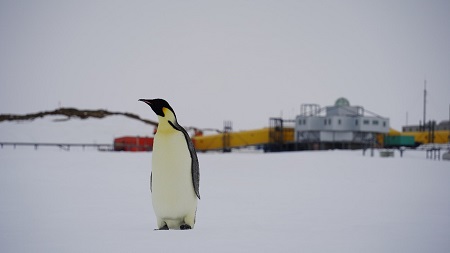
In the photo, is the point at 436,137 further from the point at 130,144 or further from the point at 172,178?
the point at 172,178

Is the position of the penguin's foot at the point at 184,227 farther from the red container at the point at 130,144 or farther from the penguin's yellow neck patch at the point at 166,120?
the red container at the point at 130,144

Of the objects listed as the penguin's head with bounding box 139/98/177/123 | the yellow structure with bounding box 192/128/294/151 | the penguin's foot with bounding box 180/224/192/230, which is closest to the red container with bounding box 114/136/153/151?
the yellow structure with bounding box 192/128/294/151

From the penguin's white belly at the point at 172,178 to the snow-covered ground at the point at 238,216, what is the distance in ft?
1.09

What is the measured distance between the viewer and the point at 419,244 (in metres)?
5.07

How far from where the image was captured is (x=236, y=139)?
4434cm

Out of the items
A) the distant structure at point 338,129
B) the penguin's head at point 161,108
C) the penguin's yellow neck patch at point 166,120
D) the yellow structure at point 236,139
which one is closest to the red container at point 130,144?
the yellow structure at point 236,139

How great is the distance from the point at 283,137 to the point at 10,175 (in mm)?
34913

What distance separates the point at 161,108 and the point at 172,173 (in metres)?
0.89

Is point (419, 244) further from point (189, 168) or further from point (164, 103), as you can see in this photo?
point (164, 103)

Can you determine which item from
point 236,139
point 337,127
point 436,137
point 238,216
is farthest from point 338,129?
point 238,216

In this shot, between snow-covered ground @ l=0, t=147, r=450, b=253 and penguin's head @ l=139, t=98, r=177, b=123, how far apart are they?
1533 millimetres

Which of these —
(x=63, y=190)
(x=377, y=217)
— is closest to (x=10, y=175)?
(x=63, y=190)

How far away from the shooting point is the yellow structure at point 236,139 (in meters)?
43.2

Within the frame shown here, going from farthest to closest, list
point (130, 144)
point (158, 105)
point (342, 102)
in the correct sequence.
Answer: point (342, 102), point (130, 144), point (158, 105)
